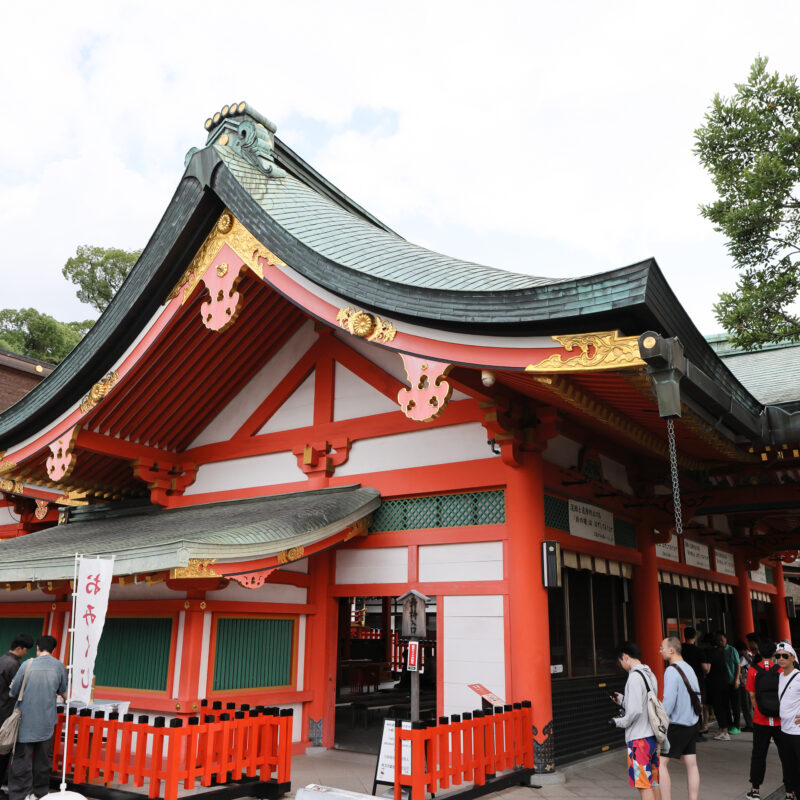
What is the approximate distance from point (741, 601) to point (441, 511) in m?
11.2

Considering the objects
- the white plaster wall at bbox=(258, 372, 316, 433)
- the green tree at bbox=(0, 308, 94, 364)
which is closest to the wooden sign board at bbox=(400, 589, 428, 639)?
the white plaster wall at bbox=(258, 372, 316, 433)

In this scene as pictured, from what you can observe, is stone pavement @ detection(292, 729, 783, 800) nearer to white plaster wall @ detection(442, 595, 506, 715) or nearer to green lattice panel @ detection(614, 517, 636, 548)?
white plaster wall @ detection(442, 595, 506, 715)

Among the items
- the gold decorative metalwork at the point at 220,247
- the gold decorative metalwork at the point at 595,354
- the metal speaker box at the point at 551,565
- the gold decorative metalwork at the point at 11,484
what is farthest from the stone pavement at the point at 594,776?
the gold decorative metalwork at the point at 11,484

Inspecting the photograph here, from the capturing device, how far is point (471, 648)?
8.36 m

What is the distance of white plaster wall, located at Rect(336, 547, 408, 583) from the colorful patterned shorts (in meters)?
3.70

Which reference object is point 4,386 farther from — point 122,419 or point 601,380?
point 601,380

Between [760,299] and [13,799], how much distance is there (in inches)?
440

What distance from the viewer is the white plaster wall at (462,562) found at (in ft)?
27.6

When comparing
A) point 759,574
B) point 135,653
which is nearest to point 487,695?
point 135,653

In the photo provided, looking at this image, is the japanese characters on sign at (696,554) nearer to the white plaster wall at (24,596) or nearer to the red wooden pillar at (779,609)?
the red wooden pillar at (779,609)

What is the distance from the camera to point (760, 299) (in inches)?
427

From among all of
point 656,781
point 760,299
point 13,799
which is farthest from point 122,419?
point 760,299

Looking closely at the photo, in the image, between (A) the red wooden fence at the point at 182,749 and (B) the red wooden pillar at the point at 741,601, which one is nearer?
(A) the red wooden fence at the point at 182,749

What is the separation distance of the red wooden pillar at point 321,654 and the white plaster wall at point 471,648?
1819 mm
